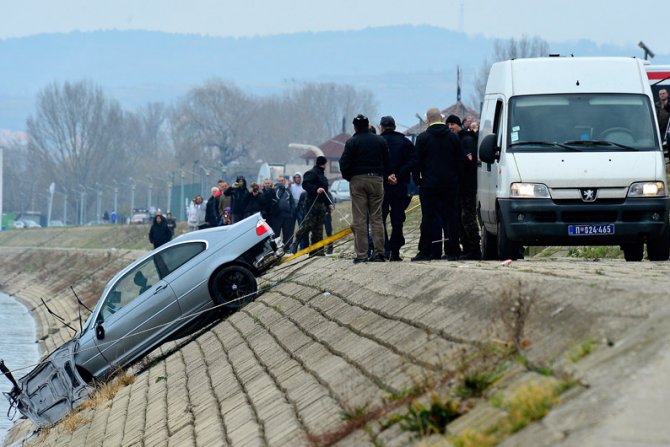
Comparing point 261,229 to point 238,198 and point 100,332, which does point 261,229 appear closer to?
point 100,332

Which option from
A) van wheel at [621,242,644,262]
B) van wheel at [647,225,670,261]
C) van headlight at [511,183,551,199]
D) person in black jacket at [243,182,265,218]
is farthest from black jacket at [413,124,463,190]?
person in black jacket at [243,182,265,218]

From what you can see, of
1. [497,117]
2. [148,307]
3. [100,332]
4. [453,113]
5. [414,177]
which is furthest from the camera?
[453,113]

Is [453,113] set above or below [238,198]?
above

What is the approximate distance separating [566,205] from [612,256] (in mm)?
5189

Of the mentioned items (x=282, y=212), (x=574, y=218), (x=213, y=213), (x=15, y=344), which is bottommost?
(x=15, y=344)

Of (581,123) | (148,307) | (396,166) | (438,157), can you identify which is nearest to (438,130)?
(438,157)

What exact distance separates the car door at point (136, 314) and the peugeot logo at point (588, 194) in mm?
6303

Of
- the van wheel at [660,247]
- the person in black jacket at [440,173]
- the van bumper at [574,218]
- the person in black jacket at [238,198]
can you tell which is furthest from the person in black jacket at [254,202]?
the van bumper at [574,218]

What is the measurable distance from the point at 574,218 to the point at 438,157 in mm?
2310

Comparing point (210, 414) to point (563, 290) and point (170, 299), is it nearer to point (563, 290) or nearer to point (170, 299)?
point (563, 290)

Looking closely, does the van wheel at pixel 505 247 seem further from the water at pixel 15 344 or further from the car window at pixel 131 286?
the water at pixel 15 344

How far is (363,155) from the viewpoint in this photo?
1847 centimetres

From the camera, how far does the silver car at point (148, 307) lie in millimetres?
20312

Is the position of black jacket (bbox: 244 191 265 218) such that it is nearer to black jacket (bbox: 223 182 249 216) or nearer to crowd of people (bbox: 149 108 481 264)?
black jacket (bbox: 223 182 249 216)
